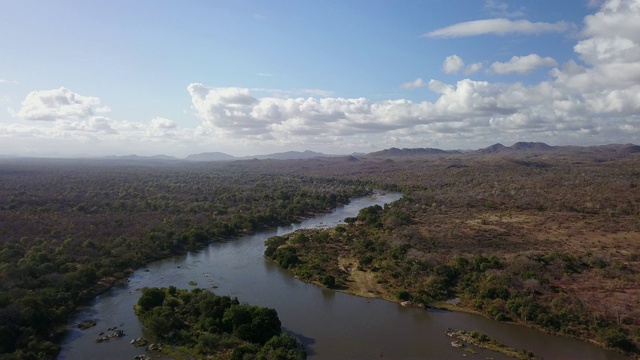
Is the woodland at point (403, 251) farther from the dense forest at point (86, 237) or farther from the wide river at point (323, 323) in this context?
the wide river at point (323, 323)

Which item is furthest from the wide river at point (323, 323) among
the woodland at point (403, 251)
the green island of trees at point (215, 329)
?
the green island of trees at point (215, 329)

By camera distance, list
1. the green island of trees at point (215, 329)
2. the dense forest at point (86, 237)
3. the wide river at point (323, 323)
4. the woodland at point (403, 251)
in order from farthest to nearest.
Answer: the woodland at point (403, 251) < the dense forest at point (86, 237) < the wide river at point (323, 323) < the green island of trees at point (215, 329)

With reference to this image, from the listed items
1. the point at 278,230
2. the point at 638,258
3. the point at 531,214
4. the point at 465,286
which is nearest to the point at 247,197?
the point at 278,230

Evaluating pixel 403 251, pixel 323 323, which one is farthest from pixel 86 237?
pixel 403 251

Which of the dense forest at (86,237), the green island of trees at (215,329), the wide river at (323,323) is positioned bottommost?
the wide river at (323,323)

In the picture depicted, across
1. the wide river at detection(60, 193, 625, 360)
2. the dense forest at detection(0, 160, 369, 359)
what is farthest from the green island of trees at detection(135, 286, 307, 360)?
the dense forest at detection(0, 160, 369, 359)

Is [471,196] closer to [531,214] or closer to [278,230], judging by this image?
[531,214]
